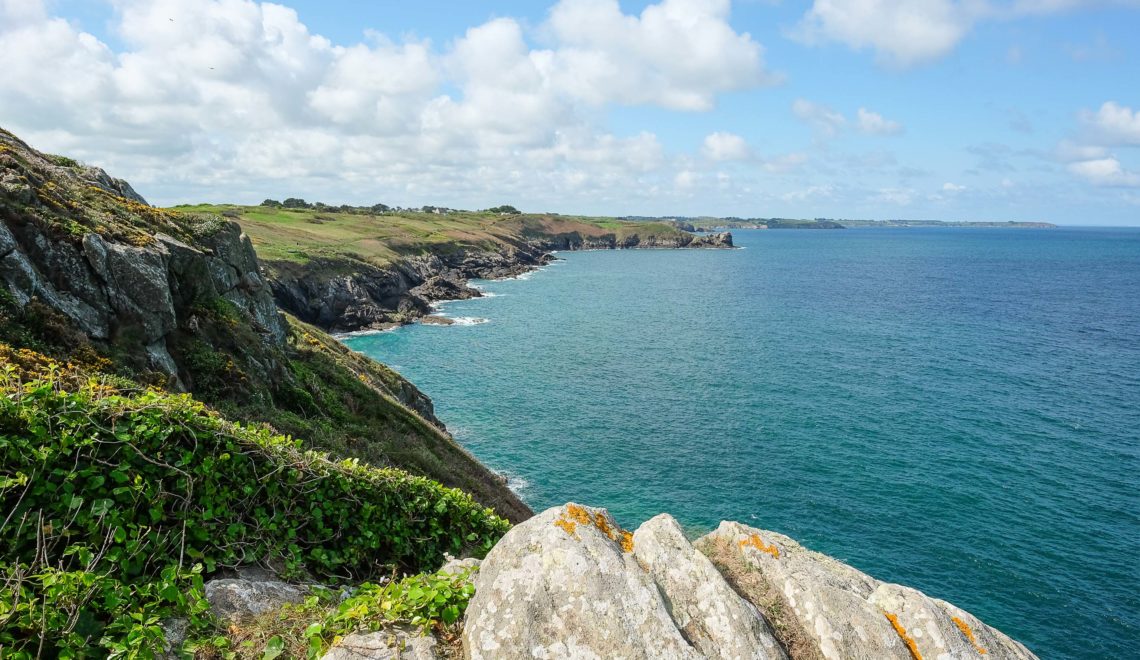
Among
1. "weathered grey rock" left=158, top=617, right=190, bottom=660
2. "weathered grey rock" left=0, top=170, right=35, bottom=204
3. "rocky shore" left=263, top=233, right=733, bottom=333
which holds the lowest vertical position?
"rocky shore" left=263, top=233, right=733, bottom=333

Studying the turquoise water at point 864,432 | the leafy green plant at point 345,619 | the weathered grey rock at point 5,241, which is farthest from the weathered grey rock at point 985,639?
the turquoise water at point 864,432

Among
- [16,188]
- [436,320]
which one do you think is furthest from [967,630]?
[436,320]

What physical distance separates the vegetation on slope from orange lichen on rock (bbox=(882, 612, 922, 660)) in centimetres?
634

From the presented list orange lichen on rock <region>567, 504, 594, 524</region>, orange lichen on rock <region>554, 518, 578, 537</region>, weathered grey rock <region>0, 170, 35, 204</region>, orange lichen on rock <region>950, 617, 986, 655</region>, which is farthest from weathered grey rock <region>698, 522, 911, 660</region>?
weathered grey rock <region>0, 170, 35, 204</region>

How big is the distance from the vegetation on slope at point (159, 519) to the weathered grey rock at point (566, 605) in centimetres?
70

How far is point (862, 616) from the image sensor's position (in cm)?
877

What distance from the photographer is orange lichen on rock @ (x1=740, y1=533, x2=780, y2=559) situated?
33.0 ft

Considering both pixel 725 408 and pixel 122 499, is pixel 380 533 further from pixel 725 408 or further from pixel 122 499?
pixel 725 408

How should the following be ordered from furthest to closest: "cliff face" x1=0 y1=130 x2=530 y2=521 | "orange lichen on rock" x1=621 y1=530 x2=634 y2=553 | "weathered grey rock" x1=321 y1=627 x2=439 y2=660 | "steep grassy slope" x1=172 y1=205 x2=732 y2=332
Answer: "steep grassy slope" x1=172 y1=205 x2=732 y2=332 < "cliff face" x1=0 y1=130 x2=530 y2=521 < "orange lichen on rock" x1=621 y1=530 x2=634 y2=553 < "weathered grey rock" x1=321 y1=627 x2=439 y2=660

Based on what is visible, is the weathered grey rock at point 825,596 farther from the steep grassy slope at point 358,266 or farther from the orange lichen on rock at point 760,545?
the steep grassy slope at point 358,266

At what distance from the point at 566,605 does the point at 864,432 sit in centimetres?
5151

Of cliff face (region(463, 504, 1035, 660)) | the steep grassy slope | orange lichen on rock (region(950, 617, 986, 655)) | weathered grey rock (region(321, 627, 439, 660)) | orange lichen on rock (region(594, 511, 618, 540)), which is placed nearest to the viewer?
weathered grey rock (region(321, 627, 439, 660))

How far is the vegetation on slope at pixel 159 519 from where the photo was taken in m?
6.80

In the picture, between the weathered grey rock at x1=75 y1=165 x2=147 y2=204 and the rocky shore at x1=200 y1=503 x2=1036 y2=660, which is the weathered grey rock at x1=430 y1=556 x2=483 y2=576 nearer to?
the rocky shore at x1=200 y1=503 x2=1036 y2=660
